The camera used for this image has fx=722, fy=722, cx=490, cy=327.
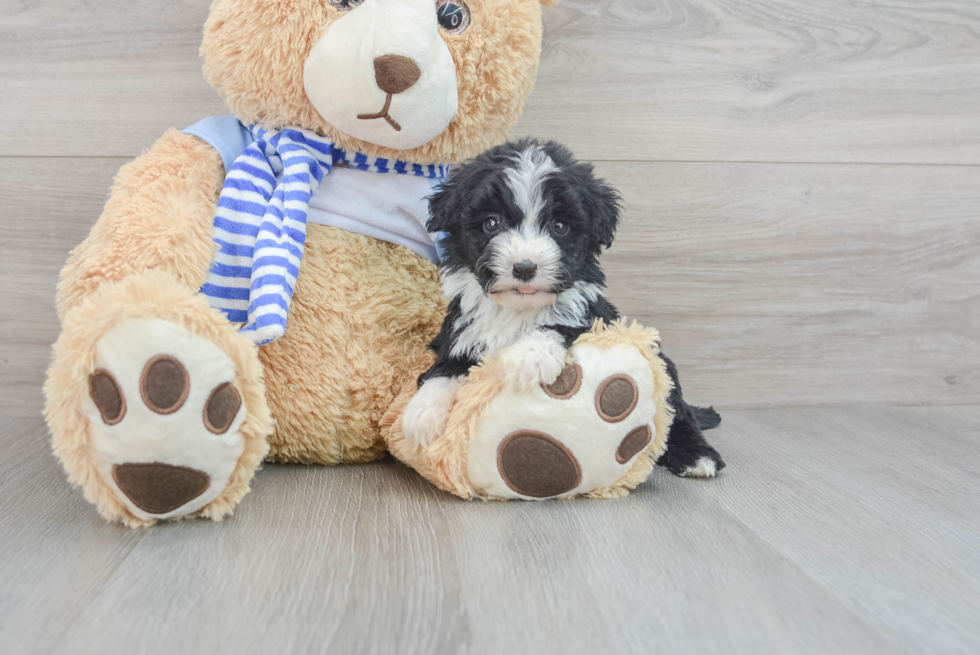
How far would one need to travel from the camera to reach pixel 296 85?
1.06m

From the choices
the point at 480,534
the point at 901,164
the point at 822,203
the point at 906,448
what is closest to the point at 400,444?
the point at 480,534

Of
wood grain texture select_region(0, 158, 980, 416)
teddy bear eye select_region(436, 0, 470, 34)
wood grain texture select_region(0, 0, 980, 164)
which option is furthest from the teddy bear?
wood grain texture select_region(0, 158, 980, 416)

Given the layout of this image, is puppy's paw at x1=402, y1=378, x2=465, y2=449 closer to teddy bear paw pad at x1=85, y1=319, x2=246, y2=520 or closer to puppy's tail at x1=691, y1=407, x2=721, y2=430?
teddy bear paw pad at x1=85, y1=319, x2=246, y2=520

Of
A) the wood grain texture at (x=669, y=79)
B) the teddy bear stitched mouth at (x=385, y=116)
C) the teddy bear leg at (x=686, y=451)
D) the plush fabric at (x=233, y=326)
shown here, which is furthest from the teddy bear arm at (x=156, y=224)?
the teddy bear leg at (x=686, y=451)

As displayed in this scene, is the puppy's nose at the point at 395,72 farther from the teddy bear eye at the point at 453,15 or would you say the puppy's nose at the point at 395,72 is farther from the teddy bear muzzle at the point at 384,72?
the teddy bear eye at the point at 453,15

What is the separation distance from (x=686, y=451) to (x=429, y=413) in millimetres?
445

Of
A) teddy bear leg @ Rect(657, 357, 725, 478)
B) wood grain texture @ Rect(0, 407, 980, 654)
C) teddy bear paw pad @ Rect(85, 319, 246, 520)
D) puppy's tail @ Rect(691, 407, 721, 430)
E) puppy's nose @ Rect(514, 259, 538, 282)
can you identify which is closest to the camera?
wood grain texture @ Rect(0, 407, 980, 654)

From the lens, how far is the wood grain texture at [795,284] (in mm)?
1550

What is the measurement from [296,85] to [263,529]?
63 cm

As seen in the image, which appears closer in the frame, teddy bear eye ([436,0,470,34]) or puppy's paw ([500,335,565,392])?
puppy's paw ([500,335,565,392])

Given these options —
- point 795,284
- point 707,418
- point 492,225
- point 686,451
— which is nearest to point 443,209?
point 492,225

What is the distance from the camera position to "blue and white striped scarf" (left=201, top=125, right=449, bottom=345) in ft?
3.33

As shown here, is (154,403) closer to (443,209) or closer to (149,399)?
(149,399)

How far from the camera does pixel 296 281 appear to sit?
110 centimetres
